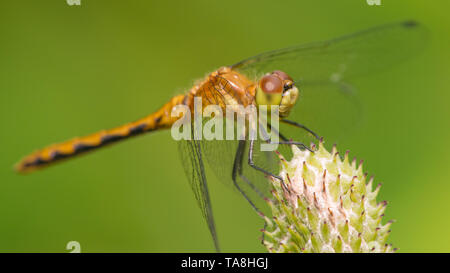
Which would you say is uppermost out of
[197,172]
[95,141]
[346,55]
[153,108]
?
[153,108]

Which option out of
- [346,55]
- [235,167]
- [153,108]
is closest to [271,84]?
[235,167]

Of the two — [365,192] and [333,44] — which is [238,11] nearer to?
[333,44]

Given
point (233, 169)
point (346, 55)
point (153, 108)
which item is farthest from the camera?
point (153, 108)

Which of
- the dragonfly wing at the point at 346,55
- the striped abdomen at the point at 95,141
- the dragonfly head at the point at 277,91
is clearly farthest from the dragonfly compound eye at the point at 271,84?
the striped abdomen at the point at 95,141

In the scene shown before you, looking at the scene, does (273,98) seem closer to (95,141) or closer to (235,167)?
(235,167)

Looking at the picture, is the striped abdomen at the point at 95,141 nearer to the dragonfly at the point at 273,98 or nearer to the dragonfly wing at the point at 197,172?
the dragonfly at the point at 273,98

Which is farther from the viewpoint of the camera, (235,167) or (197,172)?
(235,167)
